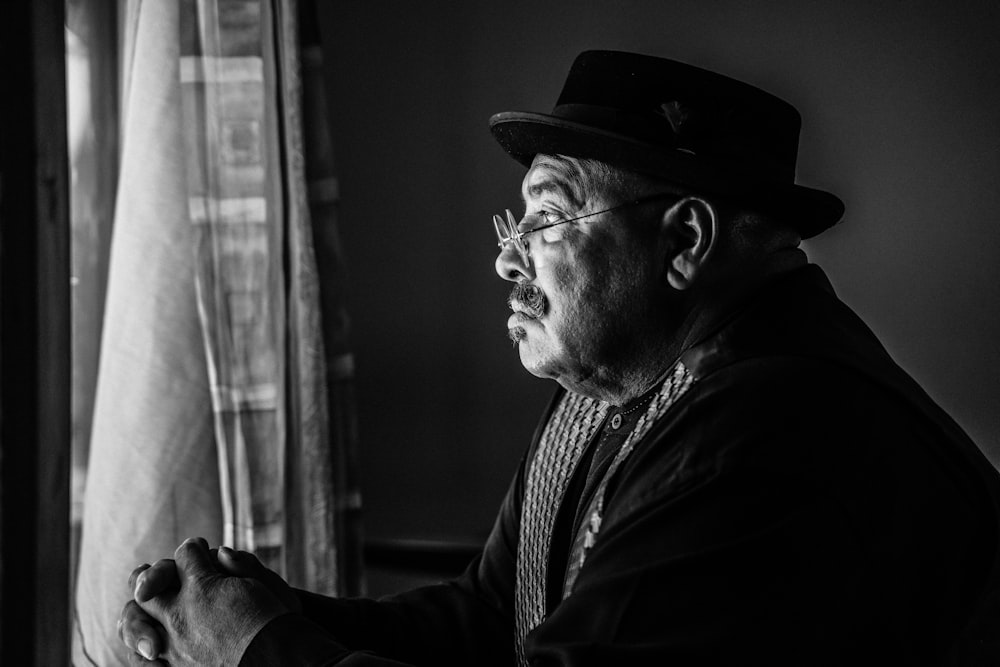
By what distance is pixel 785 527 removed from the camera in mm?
869

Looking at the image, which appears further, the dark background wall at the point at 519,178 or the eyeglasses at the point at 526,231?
the dark background wall at the point at 519,178

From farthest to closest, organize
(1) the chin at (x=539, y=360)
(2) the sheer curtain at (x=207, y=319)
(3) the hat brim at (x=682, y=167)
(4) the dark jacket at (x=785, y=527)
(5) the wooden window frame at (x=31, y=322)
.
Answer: (2) the sheer curtain at (x=207, y=319)
(1) the chin at (x=539, y=360)
(3) the hat brim at (x=682, y=167)
(5) the wooden window frame at (x=31, y=322)
(4) the dark jacket at (x=785, y=527)

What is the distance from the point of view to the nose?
1256 millimetres

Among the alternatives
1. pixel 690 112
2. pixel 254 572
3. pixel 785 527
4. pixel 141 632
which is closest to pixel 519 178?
pixel 690 112

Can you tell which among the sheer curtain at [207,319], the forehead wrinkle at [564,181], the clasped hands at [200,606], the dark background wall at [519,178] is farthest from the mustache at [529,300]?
the dark background wall at [519,178]

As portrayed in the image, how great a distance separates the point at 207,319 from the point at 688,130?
905 mm

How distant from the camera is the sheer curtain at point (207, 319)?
4.99 ft

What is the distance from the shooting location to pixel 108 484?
1507 millimetres

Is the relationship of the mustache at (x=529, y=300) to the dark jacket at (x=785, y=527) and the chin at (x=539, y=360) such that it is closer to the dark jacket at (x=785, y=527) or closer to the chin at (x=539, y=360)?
the chin at (x=539, y=360)

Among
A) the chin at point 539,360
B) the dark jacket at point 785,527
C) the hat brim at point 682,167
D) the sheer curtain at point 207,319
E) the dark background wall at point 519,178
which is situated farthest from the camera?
the dark background wall at point 519,178

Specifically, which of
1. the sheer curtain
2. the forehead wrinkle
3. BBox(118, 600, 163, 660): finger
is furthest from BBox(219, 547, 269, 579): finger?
the forehead wrinkle

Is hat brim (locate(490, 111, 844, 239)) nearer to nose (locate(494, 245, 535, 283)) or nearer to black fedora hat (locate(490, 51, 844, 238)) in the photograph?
black fedora hat (locate(490, 51, 844, 238))

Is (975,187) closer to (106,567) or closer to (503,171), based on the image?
(503,171)

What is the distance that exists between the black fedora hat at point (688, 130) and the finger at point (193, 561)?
2.34ft
